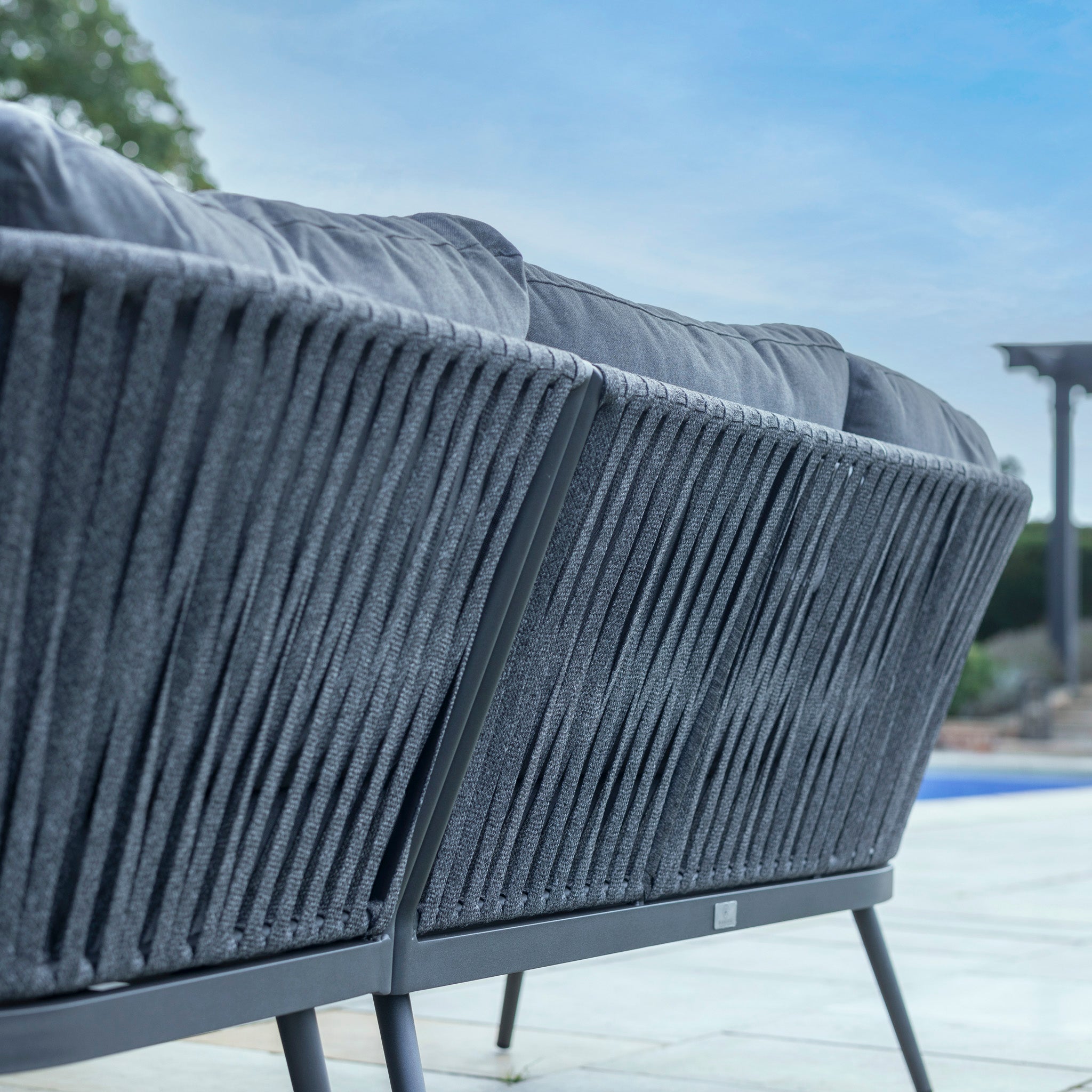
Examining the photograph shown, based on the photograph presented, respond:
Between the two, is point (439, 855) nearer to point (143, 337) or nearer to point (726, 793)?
point (726, 793)

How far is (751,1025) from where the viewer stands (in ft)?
7.88

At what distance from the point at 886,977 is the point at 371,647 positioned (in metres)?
1.13

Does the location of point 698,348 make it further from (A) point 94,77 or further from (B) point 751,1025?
(A) point 94,77

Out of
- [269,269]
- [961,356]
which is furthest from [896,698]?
[961,356]

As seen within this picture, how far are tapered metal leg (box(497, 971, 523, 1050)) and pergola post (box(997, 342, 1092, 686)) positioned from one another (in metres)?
13.4

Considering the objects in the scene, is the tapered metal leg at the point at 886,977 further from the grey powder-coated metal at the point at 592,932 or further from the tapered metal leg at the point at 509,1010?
the tapered metal leg at the point at 509,1010

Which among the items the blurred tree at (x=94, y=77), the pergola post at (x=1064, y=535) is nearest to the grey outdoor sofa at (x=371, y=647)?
the blurred tree at (x=94, y=77)

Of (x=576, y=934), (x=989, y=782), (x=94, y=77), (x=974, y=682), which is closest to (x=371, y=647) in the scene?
(x=576, y=934)

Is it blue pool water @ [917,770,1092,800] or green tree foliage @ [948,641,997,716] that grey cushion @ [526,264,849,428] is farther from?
green tree foliage @ [948,641,997,716]

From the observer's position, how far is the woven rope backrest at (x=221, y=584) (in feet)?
2.60

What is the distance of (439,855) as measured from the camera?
1178 millimetres

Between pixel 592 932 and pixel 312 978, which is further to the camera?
pixel 592 932

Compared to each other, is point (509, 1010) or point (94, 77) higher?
point (94, 77)

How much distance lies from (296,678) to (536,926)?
17.5 inches
